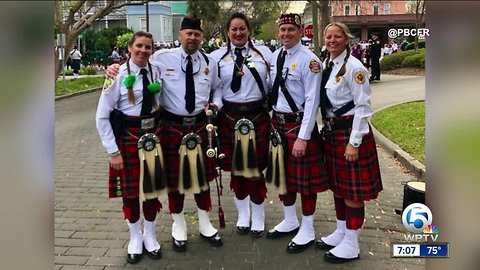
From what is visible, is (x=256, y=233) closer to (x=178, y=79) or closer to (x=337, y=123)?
(x=337, y=123)

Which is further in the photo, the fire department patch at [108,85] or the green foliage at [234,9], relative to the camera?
the green foliage at [234,9]

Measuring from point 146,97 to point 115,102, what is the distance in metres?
0.23

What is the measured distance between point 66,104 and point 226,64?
8.11 meters

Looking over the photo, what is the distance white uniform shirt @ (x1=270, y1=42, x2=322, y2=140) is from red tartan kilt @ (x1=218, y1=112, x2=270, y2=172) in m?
0.22

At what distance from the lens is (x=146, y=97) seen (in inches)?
140

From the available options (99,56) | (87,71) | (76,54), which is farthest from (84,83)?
(99,56)

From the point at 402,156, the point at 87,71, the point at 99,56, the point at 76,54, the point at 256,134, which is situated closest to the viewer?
the point at 256,134

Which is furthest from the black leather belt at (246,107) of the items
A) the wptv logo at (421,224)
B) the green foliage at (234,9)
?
the green foliage at (234,9)

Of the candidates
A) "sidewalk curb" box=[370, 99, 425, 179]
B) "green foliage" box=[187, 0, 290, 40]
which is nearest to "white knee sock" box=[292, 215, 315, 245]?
"sidewalk curb" box=[370, 99, 425, 179]

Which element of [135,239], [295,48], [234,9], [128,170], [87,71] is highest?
[234,9]

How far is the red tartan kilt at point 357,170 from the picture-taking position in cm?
347

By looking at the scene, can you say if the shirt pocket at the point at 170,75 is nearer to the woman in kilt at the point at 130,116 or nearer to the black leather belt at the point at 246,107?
the woman in kilt at the point at 130,116

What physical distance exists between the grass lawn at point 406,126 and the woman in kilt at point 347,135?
8.85ft

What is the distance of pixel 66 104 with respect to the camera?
11094 mm
